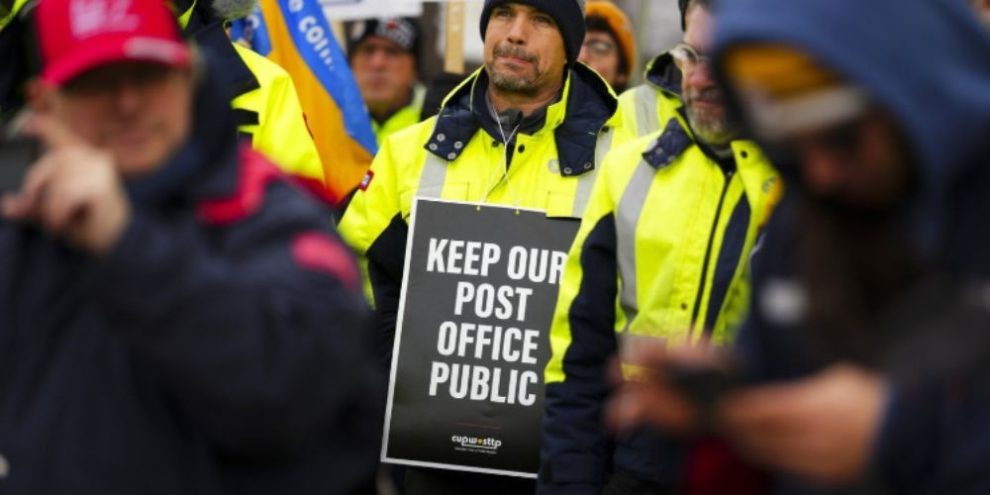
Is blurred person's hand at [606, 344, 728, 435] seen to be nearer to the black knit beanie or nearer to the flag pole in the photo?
the black knit beanie

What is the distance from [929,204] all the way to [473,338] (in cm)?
408

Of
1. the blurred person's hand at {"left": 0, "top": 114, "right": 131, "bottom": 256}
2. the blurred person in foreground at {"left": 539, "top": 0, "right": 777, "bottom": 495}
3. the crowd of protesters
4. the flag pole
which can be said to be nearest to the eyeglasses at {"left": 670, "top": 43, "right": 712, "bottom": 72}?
the blurred person in foreground at {"left": 539, "top": 0, "right": 777, "bottom": 495}

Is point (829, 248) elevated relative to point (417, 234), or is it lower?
elevated

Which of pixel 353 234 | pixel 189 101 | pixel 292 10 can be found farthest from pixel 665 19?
pixel 189 101

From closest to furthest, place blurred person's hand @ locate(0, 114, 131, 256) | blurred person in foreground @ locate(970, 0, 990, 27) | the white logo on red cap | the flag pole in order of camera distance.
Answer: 1. blurred person's hand @ locate(0, 114, 131, 256)
2. the white logo on red cap
3. blurred person in foreground @ locate(970, 0, 990, 27)
4. the flag pole

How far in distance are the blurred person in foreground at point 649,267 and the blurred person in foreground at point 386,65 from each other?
251 inches

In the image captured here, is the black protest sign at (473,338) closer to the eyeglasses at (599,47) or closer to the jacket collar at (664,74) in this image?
the jacket collar at (664,74)

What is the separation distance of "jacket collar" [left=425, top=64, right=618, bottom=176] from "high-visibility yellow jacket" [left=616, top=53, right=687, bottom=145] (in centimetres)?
9

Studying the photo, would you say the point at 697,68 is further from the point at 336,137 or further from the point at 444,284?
the point at 336,137

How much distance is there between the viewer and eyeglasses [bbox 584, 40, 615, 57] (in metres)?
10.6

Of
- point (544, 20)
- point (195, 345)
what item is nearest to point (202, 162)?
point (195, 345)

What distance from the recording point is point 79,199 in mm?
2887

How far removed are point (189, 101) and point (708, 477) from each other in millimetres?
999

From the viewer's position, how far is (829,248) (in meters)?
2.74
